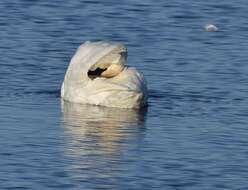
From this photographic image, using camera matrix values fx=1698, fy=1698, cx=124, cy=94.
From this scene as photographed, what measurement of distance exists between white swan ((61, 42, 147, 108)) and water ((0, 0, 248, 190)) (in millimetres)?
184

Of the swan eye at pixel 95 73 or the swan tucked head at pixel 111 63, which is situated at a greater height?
the swan tucked head at pixel 111 63

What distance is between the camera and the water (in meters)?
20.8

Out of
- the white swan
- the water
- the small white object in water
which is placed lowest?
the small white object in water

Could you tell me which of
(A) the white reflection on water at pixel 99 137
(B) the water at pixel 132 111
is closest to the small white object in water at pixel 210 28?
(B) the water at pixel 132 111

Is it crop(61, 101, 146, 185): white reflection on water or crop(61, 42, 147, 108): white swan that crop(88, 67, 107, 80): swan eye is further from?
crop(61, 101, 146, 185): white reflection on water

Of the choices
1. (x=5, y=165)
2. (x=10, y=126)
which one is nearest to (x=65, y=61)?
(x=10, y=126)

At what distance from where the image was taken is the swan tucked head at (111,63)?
24.9m

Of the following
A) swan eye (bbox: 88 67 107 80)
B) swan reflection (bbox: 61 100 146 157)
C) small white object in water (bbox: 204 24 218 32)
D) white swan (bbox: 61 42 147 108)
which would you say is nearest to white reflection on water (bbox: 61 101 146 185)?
swan reflection (bbox: 61 100 146 157)

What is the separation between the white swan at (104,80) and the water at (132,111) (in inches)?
7.3

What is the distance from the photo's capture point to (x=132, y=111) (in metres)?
24.7

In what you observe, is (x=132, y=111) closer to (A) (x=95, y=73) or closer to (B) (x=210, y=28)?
(A) (x=95, y=73)

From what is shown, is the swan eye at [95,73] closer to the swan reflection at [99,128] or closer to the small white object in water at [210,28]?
the swan reflection at [99,128]

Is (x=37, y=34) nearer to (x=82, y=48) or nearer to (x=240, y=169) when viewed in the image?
(x=82, y=48)

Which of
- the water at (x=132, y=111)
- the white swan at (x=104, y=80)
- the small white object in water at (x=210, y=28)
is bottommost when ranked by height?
the small white object in water at (x=210, y=28)
